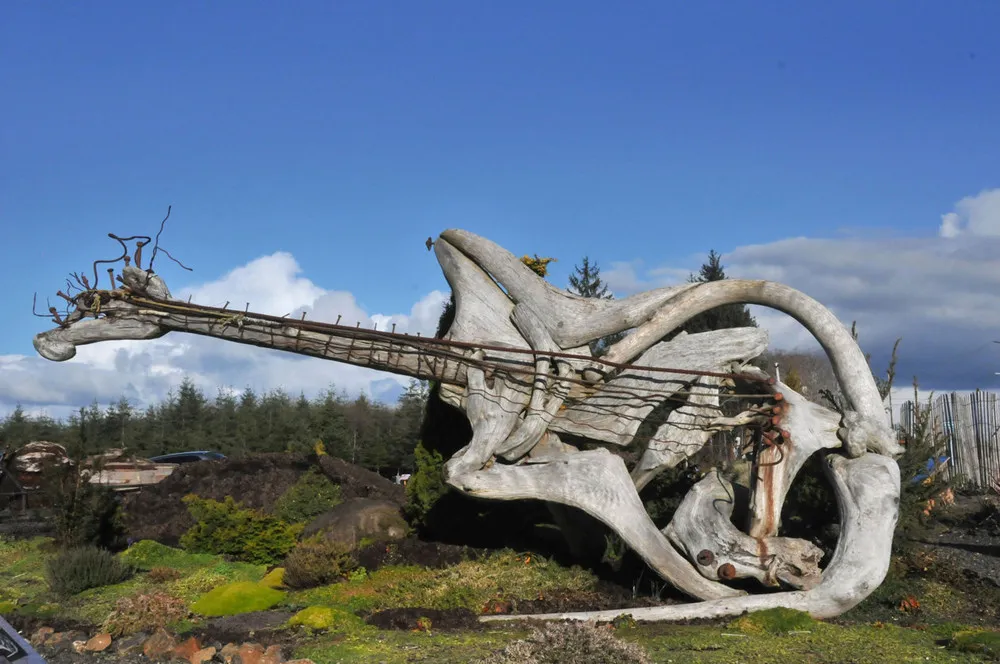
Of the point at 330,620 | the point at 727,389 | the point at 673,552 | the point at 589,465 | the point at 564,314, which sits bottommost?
the point at 330,620

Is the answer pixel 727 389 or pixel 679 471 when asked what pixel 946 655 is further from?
pixel 679 471

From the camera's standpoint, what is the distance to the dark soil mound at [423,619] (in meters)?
7.32

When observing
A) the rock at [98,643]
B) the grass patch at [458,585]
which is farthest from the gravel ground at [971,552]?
the rock at [98,643]

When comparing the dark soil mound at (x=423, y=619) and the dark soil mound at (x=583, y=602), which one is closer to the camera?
the dark soil mound at (x=423, y=619)

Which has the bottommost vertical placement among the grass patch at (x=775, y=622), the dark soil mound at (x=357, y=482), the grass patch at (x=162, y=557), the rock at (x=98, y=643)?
the grass patch at (x=162, y=557)

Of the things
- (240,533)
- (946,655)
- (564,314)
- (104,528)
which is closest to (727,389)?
(564,314)

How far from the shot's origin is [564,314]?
8.77m

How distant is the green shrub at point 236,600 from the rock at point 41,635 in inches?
50.3

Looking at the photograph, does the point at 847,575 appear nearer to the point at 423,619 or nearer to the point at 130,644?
the point at 423,619

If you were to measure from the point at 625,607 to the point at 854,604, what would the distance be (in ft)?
6.52

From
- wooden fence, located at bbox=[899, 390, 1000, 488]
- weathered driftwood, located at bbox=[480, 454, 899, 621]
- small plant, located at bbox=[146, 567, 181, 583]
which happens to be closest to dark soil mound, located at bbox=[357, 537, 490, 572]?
weathered driftwood, located at bbox=[480, 454, 899, 621]

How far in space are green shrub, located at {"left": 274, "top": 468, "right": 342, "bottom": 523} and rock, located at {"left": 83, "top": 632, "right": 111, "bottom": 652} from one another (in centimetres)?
606

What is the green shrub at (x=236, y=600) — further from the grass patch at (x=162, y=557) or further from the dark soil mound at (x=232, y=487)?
the dark soil mound at (x=232, y=487)

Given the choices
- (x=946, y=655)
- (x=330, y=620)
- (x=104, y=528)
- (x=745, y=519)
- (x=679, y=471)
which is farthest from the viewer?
(x=104, y=528)
